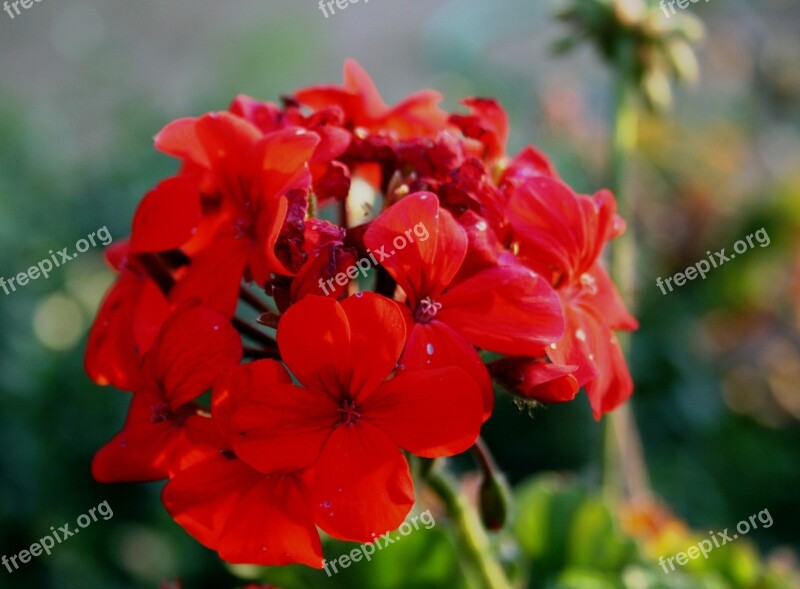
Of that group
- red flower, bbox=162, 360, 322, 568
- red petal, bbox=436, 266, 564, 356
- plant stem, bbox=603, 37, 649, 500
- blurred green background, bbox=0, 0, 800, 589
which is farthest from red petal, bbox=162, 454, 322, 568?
plant stem, bbox=603, 37, 649, 500

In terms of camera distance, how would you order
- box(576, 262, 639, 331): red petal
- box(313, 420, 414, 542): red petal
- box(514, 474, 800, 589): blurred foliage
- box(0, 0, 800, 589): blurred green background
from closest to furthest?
1. box(313, 420, 414, 542): red petal
2. box(576, 262, 639, 331): red petal
3. box(514, 474, 800, 589): blurred foliage
4. box(0, 0, 800, 589): blurred green background

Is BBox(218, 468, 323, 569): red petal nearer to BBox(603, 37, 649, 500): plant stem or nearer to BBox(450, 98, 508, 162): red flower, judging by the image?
BBox(450, 98, 508, 162): red flower

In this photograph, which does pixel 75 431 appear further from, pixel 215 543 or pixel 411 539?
pixel 215 543

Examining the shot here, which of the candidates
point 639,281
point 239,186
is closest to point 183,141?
point 239,186

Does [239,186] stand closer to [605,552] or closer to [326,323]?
[326,323]

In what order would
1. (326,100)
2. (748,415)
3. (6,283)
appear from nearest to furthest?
(326,100) < (6,283) < (748,415)

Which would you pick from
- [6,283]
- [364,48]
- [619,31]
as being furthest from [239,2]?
[619,31]
